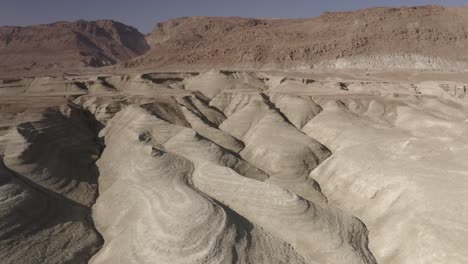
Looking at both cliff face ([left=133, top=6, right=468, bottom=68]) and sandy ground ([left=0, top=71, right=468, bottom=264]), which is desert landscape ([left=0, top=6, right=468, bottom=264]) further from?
cliff face ([left=133, top=6, right=468, bottom=68])

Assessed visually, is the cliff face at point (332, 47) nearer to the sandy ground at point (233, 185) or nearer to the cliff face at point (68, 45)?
the cliff face at point (68, 45)

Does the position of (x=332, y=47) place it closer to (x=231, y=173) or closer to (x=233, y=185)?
(x=231, y=173)

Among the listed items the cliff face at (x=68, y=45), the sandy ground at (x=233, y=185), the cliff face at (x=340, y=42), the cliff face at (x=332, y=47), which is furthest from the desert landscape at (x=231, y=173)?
the cliff face at (x=68, y=45)

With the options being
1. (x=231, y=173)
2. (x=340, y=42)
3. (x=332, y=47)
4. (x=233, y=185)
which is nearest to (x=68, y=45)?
(x=332, y=47)

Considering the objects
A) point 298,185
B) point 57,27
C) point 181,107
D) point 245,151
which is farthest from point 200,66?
point 57,27

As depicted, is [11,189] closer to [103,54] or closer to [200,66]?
[200,66]

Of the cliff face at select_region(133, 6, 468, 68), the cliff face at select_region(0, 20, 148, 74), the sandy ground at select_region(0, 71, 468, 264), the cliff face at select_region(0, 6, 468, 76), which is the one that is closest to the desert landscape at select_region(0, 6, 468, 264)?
the sandy ground at select_region(0, 71, 468, 264)
